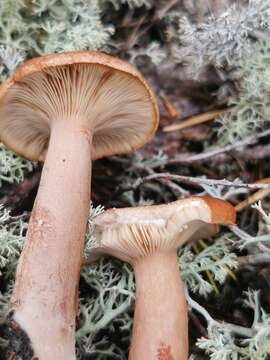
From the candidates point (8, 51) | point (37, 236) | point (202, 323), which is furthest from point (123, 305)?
point (8, 51)

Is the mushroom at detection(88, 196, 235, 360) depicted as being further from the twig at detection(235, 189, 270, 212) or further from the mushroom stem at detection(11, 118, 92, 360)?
the twig at detection(235, 189, 270, 212)

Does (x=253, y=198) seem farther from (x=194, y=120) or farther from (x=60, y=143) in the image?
(x=60, y=143)

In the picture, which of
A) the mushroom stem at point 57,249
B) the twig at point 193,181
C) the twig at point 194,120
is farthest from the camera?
the twig at point 194,120

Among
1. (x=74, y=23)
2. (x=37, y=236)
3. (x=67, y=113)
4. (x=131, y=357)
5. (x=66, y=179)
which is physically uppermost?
(x=74, y=23)

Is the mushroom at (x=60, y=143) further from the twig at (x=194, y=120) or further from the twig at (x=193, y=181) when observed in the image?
the twig at (x=194, y=120)

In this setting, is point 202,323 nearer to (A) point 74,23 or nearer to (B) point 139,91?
(B) point 139,91

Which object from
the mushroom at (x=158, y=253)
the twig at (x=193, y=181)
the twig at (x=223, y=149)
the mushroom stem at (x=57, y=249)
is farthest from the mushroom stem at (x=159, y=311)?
the twig at (x=223, y=149)
